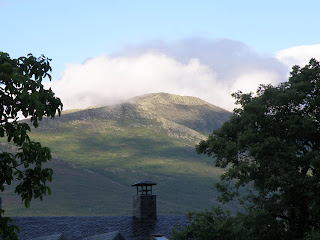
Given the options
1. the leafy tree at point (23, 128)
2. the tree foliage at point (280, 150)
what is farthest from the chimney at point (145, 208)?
the leafy tree at point (23, 128)

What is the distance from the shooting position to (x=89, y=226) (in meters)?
41.2

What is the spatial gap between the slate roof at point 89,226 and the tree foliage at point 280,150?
784 cm

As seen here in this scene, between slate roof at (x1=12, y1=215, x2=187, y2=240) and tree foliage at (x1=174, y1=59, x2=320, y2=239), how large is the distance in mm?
7841

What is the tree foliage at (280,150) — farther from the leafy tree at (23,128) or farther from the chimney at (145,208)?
the leafy tree at (23,128)

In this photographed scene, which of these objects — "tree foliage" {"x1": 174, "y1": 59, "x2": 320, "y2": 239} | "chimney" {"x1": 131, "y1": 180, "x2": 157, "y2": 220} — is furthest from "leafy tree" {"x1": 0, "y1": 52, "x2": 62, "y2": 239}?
"chimney" {"x1": 131, "y1": 180, "x2": 157, "y2": 220}

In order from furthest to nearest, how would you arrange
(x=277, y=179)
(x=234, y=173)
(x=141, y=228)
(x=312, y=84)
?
(x=141, y=228) → (x=312, y=84) → (x=234, y=173) → (x=277, y=179)

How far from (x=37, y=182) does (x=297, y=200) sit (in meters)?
24.9

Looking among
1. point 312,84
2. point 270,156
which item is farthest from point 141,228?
point 312,84

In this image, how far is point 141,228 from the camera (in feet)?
139

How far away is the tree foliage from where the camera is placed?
1304 inches

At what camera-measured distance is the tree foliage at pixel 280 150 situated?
33.1 metres

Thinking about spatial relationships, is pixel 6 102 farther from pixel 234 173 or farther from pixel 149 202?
pixel 149 202

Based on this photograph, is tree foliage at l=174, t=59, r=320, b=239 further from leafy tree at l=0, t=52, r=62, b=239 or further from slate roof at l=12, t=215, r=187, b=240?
leafy tree at l=0, t=52, r=62, b=239

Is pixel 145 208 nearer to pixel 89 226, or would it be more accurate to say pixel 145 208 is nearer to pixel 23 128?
pixel 89 226
